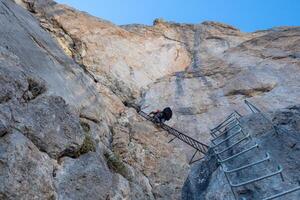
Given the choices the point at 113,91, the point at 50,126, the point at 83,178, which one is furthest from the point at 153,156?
the point at 113,91

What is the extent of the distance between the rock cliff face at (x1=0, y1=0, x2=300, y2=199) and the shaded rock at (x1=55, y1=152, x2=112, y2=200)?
3cm

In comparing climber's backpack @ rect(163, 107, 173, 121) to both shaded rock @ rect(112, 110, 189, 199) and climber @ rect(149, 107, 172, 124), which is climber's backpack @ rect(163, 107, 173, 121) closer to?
climber @ rect(149, 107, 172, 124)

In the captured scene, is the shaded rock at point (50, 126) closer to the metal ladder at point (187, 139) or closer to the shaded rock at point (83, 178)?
the shaded rock at point (83, 178)

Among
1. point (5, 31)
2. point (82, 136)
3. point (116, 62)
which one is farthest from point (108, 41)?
point (82, 136)

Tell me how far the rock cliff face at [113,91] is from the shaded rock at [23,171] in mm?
27

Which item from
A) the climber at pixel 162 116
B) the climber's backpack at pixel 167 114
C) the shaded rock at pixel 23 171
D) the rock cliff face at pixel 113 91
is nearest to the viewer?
the shaded rock at pixel 23 171

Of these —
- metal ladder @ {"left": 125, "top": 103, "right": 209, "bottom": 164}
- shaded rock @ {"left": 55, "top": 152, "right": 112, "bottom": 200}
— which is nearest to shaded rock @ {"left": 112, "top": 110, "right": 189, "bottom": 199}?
metal ladder @ {"left": 125, "top": 103, "right": 209, "bottom": 164}

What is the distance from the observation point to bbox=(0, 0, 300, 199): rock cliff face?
11.8 metres

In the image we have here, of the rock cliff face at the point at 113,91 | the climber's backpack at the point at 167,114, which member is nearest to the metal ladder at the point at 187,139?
the rock cliff face at the point at 113,91

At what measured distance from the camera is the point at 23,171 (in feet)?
34.4

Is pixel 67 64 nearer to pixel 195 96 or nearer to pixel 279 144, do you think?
pixel 195 96

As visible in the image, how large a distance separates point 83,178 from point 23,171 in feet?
6.98

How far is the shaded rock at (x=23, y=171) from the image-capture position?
9.98m

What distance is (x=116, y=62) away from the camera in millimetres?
27016
